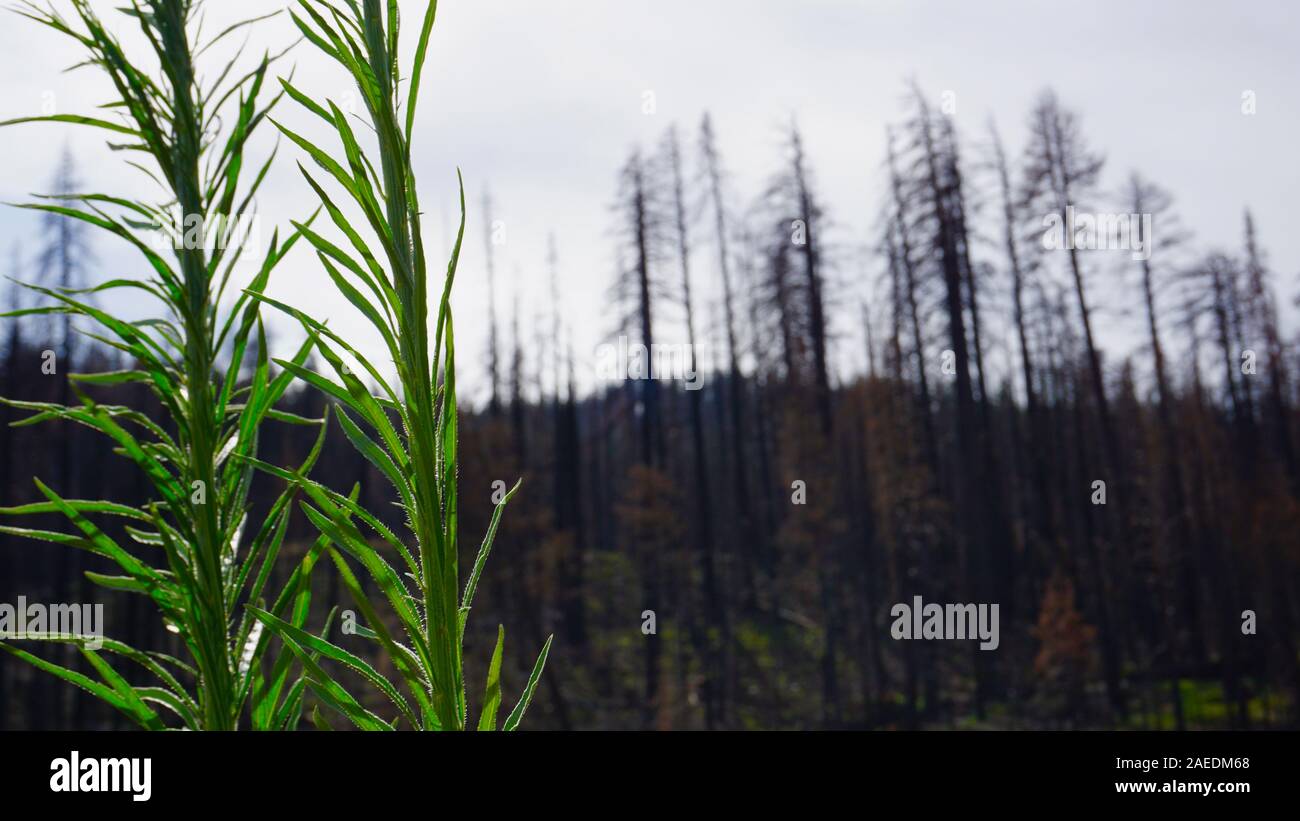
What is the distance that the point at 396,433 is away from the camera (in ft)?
4.12

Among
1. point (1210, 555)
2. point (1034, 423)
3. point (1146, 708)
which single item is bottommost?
point (1146, 708)

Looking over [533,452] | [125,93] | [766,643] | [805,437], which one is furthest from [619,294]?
[125,93]

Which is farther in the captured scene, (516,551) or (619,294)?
(619,294)

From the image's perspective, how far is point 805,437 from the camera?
2938 centimetres

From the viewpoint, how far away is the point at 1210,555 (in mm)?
26844

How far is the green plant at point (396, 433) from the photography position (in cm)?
119

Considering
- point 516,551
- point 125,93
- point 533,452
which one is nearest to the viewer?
point 125,93

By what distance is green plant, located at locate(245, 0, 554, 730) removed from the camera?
3.91 feet

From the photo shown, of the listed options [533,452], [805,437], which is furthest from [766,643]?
[533,452]

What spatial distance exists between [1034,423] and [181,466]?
29083 mm
